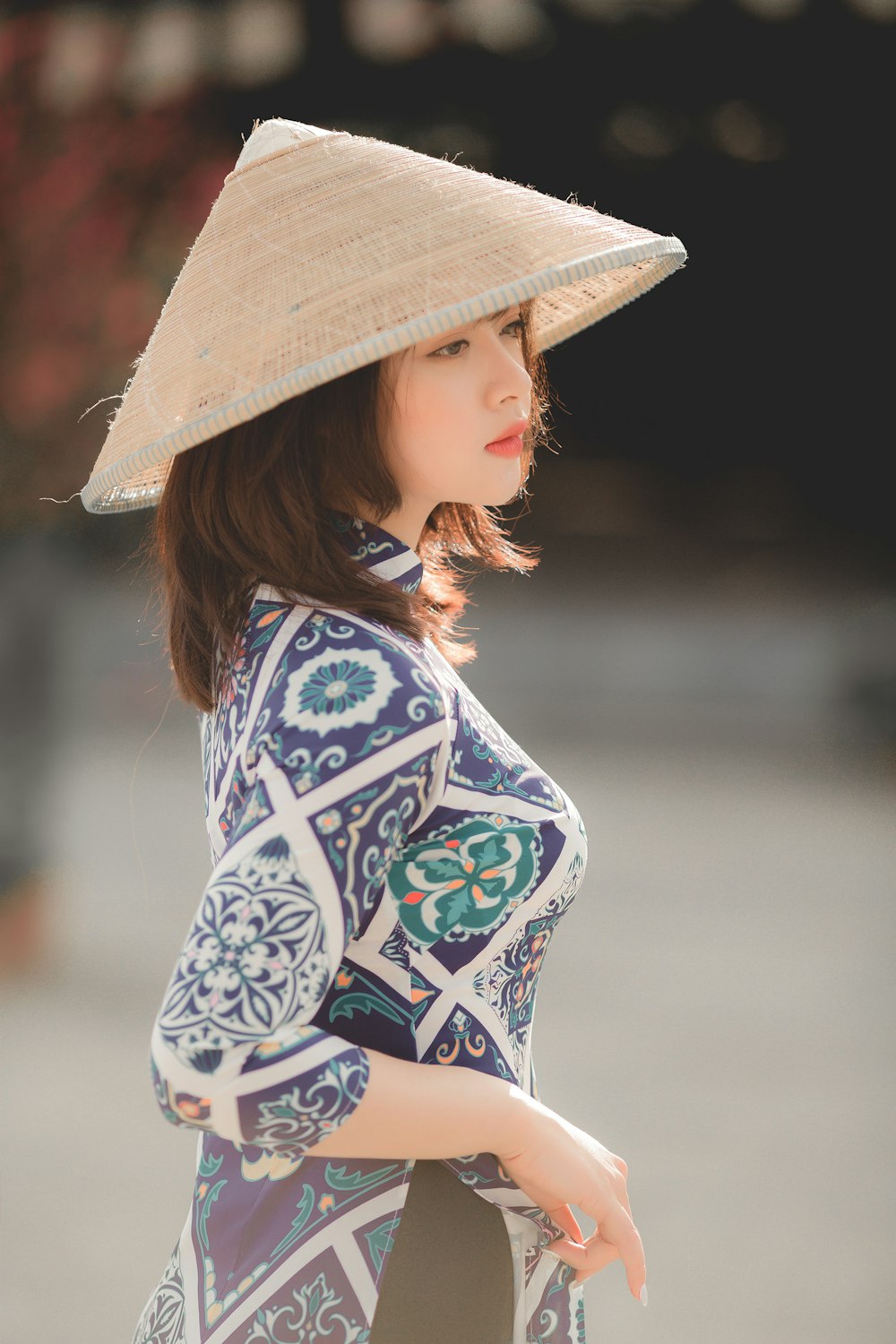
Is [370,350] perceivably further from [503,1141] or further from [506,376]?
[503,1141]

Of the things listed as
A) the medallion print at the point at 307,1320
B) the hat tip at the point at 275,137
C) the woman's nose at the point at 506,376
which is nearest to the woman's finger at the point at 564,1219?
the medallion print at the point at 307,1320

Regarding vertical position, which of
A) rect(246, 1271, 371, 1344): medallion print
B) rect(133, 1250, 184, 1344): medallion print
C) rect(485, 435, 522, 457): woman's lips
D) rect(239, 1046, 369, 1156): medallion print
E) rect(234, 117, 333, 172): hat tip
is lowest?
rect(133, 1250, 184, 1344): medallion print

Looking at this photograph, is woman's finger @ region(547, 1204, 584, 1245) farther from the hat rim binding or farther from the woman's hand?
the hat rim binding

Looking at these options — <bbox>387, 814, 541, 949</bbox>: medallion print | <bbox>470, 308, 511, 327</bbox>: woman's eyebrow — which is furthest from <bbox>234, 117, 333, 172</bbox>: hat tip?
<bbox>387, 814, 541, 949</bbox>: medallion print

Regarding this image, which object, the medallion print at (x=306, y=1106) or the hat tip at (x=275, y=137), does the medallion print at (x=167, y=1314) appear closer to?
the medallion print at (x=306, y=1106)

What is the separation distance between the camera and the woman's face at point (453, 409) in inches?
34.2

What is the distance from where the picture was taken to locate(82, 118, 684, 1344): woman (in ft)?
2.28

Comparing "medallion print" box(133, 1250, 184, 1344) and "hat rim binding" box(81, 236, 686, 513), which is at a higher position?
"hat rim binding" box(81, 236, 686, 513)

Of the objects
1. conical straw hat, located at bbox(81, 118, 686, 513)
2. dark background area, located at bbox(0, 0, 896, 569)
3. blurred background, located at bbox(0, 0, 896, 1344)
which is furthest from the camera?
dark background area, located at bbox(0, 0, 896, 569)

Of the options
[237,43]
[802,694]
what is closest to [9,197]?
[237,43]

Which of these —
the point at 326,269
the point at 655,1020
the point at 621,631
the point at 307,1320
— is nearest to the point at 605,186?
the point at 621,631

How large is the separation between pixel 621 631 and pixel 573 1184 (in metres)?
8.68

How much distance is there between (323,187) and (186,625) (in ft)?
0.92

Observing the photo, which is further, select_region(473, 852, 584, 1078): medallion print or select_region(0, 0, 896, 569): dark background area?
select_region(0, 0, 896, 569): dark background area
